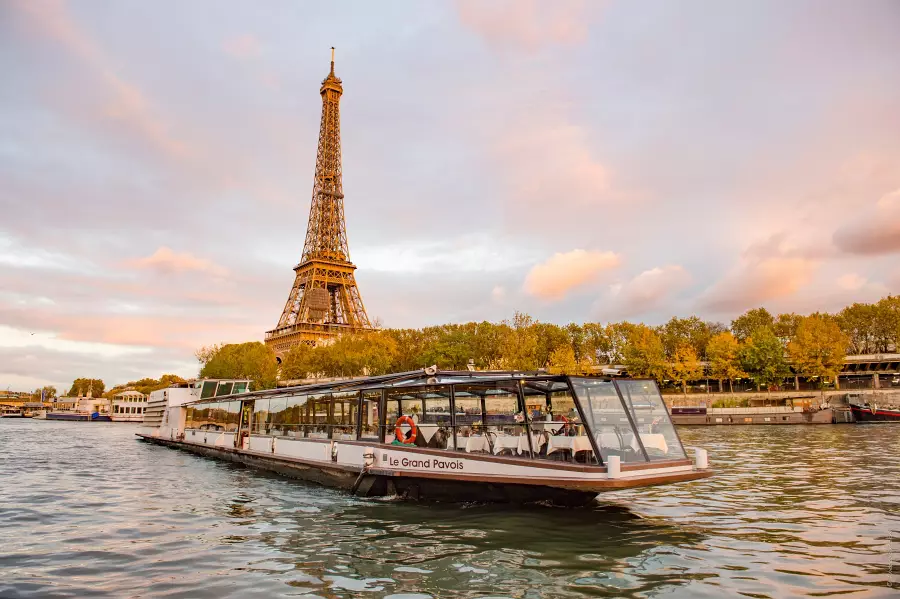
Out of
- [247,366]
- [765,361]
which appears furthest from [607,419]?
[247,366]

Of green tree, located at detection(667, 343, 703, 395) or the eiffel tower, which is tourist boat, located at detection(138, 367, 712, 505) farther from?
the eiffel tower

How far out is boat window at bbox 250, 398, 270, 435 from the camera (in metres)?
24.7

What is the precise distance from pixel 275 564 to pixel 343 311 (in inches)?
3833

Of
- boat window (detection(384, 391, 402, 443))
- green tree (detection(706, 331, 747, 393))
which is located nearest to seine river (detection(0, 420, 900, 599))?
boat window (detection(384, 391, 402, 443))

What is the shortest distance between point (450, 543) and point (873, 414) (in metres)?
58.1

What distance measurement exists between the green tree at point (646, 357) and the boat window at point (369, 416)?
214 feet

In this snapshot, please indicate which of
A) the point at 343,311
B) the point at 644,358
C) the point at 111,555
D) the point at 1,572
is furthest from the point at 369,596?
the point at 343,311

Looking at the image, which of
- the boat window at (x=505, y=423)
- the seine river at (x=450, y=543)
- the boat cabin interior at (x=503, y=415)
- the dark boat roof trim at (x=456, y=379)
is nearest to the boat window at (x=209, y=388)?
the seine river at (x=450, y=543)

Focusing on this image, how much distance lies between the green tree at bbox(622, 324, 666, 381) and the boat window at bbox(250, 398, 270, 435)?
60.5 metres

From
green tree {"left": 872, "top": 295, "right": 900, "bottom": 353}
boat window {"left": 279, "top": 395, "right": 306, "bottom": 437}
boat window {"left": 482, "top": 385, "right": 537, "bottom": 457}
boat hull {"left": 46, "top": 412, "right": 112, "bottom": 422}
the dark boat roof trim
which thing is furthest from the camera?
boat hull {"left": 46, "top": 412, "right": 112, "bottom": 422}

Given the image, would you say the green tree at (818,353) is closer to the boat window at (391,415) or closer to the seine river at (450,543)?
Answer: the seine river at (450,543)

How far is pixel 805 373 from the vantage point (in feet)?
250

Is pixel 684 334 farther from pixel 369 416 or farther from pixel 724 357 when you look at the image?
pixel 369 416

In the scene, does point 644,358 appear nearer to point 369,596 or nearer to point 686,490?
point 686,490
